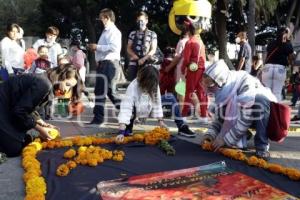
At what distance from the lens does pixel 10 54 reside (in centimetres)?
802

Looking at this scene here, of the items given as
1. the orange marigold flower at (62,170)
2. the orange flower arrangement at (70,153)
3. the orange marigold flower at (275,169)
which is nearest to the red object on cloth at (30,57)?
the orange flower arrangement at (70,153)

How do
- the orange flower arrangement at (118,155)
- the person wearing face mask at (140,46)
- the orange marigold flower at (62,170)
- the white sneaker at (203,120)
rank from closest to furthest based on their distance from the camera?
the orange marigold flower at (62,170)
the orange flower arrangement at (118,155)
the person wearing face mask at (140,46)
the white sneaker at (203,120)

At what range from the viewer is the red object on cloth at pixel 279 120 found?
4.67 meters

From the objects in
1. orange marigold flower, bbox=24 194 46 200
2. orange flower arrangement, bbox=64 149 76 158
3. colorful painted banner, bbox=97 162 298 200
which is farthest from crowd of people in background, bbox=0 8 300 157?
orange marigold flower, bbox=24 194 46 200

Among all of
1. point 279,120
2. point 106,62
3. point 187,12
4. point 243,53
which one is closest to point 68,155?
point 279,120

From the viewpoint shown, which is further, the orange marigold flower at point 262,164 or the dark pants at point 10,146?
the dark pants at point 10,146

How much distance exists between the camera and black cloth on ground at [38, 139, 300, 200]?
358 cm

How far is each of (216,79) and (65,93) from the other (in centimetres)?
358

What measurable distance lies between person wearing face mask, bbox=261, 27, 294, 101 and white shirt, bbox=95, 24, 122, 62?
2.54 m

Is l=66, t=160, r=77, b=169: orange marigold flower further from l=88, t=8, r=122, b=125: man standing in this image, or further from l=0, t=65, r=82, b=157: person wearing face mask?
l=88, t=8, r=122, b=125: man standing

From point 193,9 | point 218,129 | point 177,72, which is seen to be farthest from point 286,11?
point 218,129

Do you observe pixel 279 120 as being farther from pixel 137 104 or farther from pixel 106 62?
pixel 106 62

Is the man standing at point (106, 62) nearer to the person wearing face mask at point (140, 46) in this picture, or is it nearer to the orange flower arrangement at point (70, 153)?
the person wearing face mask at point (140, 46)

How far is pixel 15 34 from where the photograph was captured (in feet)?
26.5
